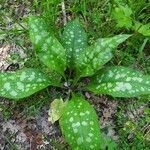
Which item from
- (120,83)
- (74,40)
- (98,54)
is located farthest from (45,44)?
(120,83)

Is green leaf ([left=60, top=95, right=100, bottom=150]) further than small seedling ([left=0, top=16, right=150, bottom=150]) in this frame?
No

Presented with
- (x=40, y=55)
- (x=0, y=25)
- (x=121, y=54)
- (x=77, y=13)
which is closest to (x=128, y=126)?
(x=121, y=54)

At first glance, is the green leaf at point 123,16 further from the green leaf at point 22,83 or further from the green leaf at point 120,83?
the green leaf at point 22,83

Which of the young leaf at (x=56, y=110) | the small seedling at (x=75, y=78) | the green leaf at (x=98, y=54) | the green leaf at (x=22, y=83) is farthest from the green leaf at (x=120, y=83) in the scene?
the green leaf at (x=22, y=83)

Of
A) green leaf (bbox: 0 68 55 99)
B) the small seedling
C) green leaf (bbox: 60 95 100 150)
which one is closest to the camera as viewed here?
green leaf (bbox: 60 95 100 150)

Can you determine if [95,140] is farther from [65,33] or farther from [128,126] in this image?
[65,33]

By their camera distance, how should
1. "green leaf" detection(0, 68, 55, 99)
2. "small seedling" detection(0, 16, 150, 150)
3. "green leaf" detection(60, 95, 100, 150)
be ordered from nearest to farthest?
"green leaf" detection(60, 95, 100, 150)
"small seedling" detection(0, 16, 150, 150)
"green leaf" detection(0, 68, 55, 99)

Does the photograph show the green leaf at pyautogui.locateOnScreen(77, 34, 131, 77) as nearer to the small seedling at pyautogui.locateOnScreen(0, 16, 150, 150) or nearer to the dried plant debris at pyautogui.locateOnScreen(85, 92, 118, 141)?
the small seedling at pyautogui.locateOnScreen(0, 16, 150, 150)

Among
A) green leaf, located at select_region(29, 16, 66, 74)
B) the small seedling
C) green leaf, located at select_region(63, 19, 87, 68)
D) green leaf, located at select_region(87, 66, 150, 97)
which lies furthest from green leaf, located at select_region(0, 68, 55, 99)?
green leaf, located at select_region(87, 66, 150, 97)
